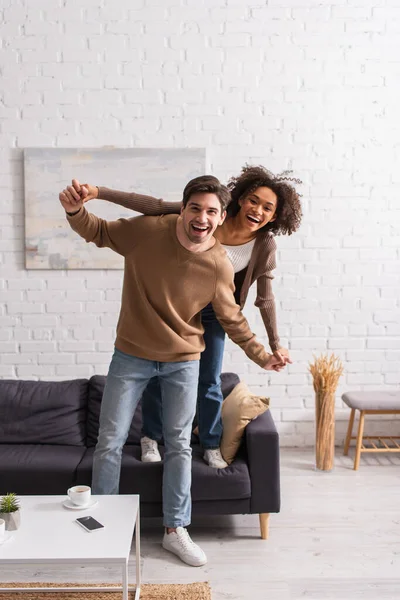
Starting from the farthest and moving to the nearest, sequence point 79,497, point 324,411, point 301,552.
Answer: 1. point 324,411
2. point 301,552
3. point 79,497

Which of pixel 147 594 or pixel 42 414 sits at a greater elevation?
pixel 42 414

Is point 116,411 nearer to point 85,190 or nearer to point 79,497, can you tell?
point 79,497

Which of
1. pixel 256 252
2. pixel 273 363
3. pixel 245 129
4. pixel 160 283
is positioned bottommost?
pixel 273 363

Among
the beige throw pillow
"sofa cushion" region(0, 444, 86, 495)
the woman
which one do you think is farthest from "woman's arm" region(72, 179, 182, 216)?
"sofa cushion" region(0, 444, 86, 495)

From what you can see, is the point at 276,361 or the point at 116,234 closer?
the point at 116,234

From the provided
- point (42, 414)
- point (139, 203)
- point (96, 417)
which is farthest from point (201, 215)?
point (42, 414)

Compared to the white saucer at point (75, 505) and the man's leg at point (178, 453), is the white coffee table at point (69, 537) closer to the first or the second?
the white saucer at point (75, 505)

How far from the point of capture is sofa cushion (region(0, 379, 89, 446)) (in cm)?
316

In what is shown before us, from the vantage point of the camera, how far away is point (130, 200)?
2.53 metres

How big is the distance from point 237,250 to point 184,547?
124cm

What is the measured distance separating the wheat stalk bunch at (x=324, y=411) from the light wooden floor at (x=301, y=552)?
21 cm

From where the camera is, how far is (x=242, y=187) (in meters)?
2.68

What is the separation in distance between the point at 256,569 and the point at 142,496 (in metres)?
0.56

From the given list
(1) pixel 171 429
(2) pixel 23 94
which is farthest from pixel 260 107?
(1) pixel 171 429
